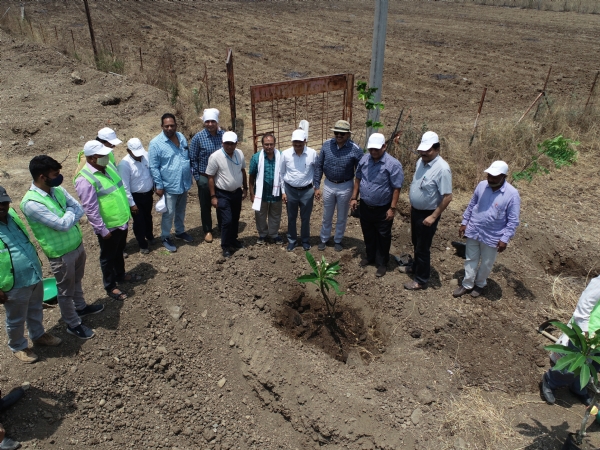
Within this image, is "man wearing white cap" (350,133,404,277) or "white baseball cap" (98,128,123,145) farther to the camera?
"man wearing white cap" (350,133,404,277)

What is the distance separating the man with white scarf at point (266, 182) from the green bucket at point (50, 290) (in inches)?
98.2

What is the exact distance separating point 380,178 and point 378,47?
2.46 m

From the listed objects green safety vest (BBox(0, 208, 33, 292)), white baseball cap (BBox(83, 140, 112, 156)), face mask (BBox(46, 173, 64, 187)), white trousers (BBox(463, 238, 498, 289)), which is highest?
white baseball cap (BBox(83, 140, 112, 156))

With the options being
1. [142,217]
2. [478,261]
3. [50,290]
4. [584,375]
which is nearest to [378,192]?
[478,261]

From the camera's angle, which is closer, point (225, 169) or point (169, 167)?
point (225, 169)

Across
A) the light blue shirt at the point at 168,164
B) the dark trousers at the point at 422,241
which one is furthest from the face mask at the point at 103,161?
the dark trousers at the point at 422,241

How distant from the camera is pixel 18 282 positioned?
3.61 meters

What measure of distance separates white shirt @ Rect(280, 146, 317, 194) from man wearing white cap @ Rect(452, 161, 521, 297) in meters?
1.90

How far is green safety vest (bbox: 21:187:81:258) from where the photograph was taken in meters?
3.75

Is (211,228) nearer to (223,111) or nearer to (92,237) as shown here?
(92,237)

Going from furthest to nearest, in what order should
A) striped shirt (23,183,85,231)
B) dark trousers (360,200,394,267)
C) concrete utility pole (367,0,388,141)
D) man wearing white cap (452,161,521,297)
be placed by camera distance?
concrete utility pole (367,0,388,141) → dark trousers (360,200,394,267) → man wearing white cap (452,161,521,297) → striped shirt (23,183,85,231)

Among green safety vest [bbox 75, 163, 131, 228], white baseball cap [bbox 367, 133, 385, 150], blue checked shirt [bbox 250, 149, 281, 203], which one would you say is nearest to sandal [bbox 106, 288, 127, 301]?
green safety vest [bbox 75, 163, 131, 228]

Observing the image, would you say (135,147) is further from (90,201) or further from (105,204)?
(90,201)

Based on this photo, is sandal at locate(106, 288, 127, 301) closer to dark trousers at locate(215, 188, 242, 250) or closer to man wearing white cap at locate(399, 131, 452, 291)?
dark trousers at locate(215, 188, 242, 250)
